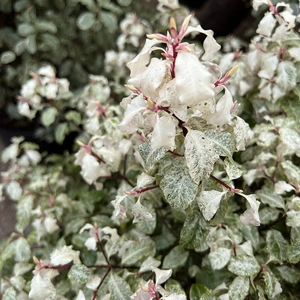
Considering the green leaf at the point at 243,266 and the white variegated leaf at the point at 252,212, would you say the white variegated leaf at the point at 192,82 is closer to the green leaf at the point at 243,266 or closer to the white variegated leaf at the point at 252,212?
the white variegated leaf at the point at 252,212

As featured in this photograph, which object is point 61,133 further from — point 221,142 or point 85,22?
point 221,142

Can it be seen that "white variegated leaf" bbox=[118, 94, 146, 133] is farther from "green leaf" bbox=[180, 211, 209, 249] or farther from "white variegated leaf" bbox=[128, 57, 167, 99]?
"green leaf" bbox=[180, 211, 209, 249]

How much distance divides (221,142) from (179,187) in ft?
0.39

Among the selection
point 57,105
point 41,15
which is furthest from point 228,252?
point 41,15

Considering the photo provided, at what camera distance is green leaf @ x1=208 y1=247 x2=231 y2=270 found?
84 centimetres

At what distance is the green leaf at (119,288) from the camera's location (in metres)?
0.84

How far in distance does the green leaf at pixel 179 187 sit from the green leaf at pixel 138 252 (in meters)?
0.31

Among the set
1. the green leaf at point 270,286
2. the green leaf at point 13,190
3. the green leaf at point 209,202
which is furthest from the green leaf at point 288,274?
the green leaf at point 13,190

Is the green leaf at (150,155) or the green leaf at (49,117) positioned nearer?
the green leaf at (150,155)

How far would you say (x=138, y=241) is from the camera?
100cm

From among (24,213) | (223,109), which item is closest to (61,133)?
(24,213)

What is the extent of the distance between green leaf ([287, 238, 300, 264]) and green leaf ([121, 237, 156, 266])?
0.33 meters

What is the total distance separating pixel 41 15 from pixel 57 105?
2.31ft

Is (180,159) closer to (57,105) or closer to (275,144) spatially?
(275,144)
